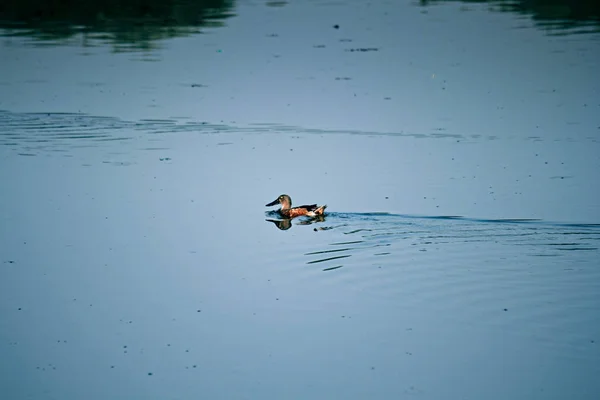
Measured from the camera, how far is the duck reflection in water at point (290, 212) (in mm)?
10844

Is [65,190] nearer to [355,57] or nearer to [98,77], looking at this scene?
[98,77]

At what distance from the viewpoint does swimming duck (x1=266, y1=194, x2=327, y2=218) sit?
10875 mm

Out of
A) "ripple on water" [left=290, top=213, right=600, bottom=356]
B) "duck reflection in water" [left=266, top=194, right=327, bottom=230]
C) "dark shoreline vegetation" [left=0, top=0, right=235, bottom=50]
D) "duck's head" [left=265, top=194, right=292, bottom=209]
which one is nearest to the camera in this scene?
"ripple on water" [left=290, top=213, right=600, bottom=356]

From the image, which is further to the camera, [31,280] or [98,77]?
[98,77]

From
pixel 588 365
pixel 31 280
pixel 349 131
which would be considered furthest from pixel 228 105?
pixel 588 365

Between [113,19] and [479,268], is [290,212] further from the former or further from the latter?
[113,19]

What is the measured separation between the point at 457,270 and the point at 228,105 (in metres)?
7.77

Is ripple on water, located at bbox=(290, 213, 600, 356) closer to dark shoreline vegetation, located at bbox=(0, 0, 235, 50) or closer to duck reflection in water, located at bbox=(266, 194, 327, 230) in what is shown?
duck reflection in water, located at bbox=(266, 194, 327, 230)

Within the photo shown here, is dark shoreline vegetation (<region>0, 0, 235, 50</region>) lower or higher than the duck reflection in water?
higher

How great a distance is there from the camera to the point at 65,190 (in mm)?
11578

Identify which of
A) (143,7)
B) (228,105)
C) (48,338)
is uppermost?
(143,7)

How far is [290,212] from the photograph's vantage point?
436 inches

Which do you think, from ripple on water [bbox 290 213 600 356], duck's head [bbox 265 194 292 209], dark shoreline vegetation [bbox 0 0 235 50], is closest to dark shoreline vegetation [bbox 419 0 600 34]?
dark shoreline vegetation [bbox 0 0 235 50]

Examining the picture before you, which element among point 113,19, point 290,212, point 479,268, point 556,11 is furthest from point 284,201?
point 556,11
